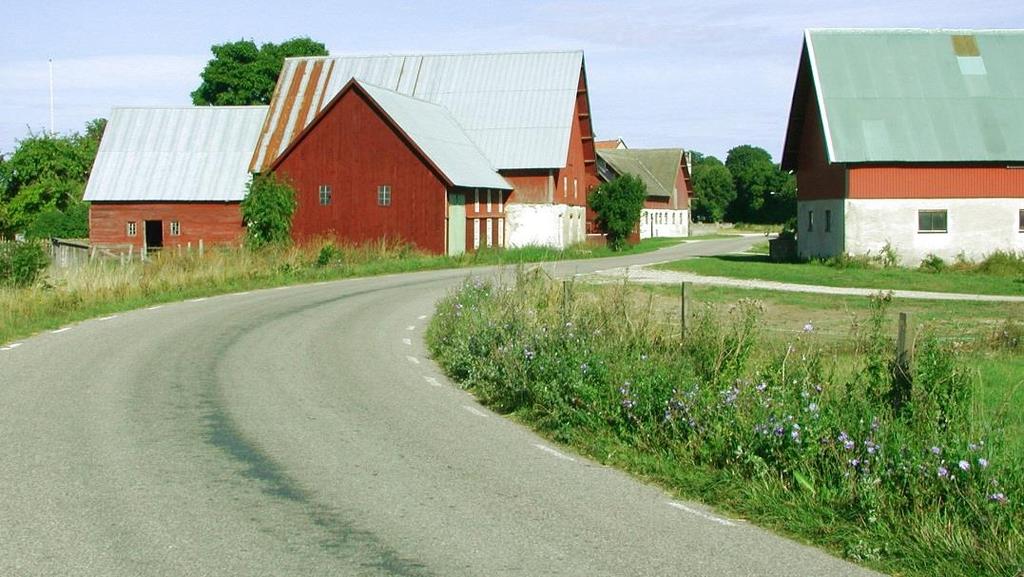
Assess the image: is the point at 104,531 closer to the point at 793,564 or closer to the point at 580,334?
the point at 793,564

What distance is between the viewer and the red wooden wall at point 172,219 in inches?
2345

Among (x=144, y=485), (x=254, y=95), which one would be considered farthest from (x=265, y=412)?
(x=254, y=95)

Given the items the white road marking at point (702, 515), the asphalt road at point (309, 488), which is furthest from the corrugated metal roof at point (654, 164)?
the white road marking at point (702, 515)

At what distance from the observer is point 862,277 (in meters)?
36.2

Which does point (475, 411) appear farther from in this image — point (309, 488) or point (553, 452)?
point (309, 488)

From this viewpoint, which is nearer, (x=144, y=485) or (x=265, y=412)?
(x=144, y=485)

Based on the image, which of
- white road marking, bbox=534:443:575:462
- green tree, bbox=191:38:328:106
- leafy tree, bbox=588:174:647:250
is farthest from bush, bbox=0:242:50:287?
green tree, bbox=191:38:328:106

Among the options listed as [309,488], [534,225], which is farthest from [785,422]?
[534,225]

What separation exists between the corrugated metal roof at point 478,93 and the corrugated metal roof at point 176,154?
5.73ft

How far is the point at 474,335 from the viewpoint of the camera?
598 inches

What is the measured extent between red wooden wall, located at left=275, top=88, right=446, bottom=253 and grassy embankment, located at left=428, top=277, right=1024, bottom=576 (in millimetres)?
34838

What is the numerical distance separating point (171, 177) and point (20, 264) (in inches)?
1410

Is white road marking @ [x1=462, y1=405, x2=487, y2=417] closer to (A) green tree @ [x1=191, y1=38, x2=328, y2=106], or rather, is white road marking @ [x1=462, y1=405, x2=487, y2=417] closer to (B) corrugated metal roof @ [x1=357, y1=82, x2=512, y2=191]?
(B) corrugated metal roof @ [x1=357, y1=82, x2=512, y2=191]

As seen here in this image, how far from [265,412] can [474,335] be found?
150 inches
